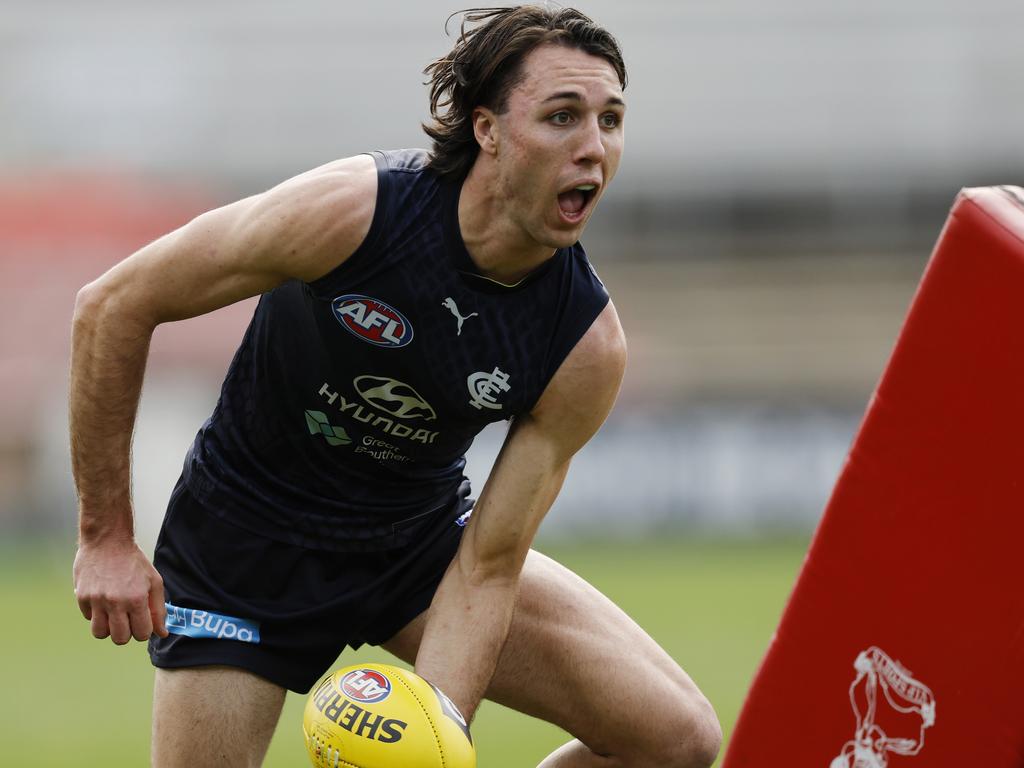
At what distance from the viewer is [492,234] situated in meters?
4.57

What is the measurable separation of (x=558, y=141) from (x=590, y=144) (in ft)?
0.28

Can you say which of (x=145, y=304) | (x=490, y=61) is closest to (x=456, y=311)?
(x=490, y=61)

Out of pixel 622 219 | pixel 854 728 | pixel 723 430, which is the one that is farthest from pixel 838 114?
pixel 854 728

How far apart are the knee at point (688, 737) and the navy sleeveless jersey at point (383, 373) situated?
3.23 ft

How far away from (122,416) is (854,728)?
2439mm

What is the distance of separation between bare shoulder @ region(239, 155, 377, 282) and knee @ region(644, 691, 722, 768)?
1.71 metres

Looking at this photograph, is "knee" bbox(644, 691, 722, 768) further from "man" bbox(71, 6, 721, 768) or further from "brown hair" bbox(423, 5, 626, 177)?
"brown hair" bbox(423, 5, 626, 177)

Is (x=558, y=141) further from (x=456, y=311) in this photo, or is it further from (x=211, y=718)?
(x=211, y=718)

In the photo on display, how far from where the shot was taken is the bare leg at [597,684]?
4.98 meters

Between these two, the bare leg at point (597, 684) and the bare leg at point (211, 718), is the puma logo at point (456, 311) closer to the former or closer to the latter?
the bare leg at point (597, 684)

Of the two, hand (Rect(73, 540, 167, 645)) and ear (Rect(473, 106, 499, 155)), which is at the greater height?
ear (Rect(473, 106, 499, 155))

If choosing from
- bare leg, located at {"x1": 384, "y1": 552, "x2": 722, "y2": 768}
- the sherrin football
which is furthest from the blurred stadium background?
the sherrin football

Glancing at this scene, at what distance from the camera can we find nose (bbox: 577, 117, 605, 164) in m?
4.42

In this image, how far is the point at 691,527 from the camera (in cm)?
1791
